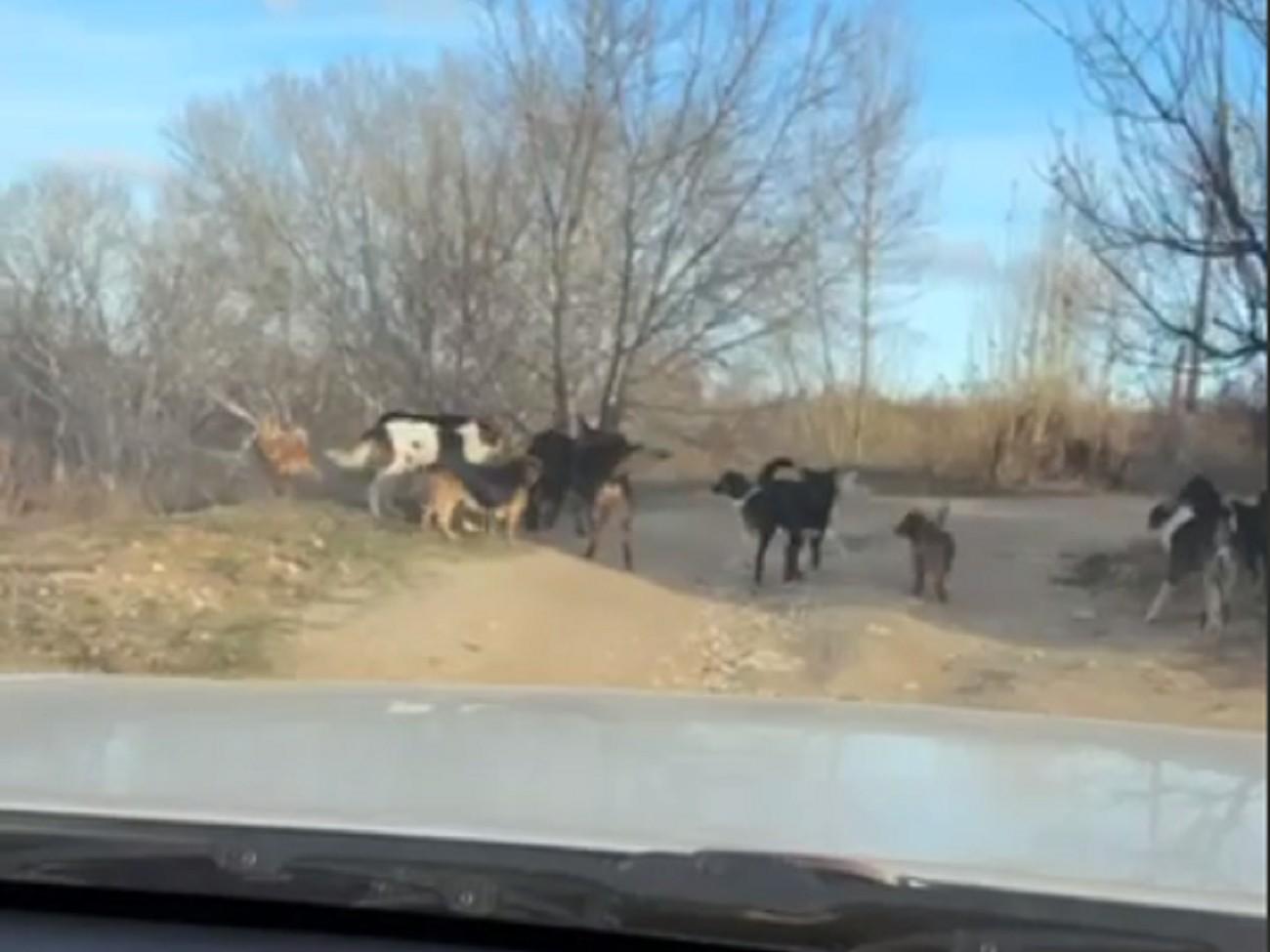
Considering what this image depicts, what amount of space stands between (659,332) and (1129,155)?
0.58 m

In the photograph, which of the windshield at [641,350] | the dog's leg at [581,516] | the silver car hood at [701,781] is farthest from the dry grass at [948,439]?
the silver car hood at [701,781]

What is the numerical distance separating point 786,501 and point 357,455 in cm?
58

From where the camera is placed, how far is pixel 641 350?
231cm

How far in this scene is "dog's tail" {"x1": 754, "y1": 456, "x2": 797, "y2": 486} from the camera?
2.25 metres

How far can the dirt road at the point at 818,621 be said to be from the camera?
2.11 m

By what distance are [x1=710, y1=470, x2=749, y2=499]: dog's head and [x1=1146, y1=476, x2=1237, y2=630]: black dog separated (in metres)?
0.46

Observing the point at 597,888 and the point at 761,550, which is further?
the point at 761,550

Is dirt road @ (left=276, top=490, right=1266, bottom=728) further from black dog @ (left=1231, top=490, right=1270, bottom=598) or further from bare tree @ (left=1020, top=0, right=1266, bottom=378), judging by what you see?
bare tree @ (left=1020, top=0, right=1266, bottom=378)

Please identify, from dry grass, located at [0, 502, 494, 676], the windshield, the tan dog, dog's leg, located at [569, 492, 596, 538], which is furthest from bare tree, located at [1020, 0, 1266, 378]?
the tan dog

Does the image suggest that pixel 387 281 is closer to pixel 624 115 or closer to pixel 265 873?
pixel 624 115

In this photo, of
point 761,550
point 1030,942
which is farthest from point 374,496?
point 1030,942

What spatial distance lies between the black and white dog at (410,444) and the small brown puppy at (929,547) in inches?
20.9

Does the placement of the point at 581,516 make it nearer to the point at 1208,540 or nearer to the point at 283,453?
the point at 283,453

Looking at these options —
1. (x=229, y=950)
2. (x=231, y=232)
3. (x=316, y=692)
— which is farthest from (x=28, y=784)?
(x=231, y=232)
